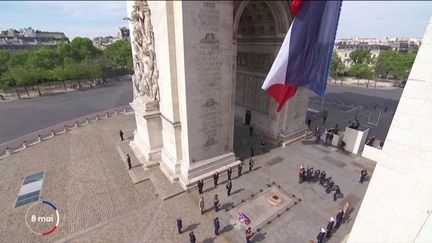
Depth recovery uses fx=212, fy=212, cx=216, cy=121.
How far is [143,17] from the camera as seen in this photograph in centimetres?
1508

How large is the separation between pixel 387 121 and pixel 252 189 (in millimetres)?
24605

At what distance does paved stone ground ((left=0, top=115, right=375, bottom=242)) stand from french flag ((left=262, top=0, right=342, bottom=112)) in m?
7.19

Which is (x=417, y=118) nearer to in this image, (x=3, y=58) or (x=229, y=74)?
(x=229, y=74)

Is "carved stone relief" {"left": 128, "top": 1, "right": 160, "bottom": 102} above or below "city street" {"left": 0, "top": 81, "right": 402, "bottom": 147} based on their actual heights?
above

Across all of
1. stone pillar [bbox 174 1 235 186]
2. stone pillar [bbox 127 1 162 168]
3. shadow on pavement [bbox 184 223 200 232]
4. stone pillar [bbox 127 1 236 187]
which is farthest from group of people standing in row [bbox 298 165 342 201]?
stone pillar [bbox 127 1 162 168]

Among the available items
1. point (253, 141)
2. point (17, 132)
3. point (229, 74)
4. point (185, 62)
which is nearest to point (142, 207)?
point (185, 62)

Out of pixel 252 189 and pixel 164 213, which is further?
pixel 252 189

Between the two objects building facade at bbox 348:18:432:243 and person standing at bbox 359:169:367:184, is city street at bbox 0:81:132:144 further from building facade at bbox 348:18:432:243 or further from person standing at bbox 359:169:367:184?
person standing at bbox 359:169:367:184

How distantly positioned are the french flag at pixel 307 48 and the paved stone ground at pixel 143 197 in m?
7.19

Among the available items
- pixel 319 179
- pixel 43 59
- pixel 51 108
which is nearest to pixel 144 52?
pixel 319 179

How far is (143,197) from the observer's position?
46.7 ft

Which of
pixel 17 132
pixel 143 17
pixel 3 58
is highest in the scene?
pixel 143 17

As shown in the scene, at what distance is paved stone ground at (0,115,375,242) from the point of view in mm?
11531

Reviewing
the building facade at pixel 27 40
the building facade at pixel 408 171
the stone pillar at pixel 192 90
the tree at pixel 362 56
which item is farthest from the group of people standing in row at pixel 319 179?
the building facade at pixel 27 40
